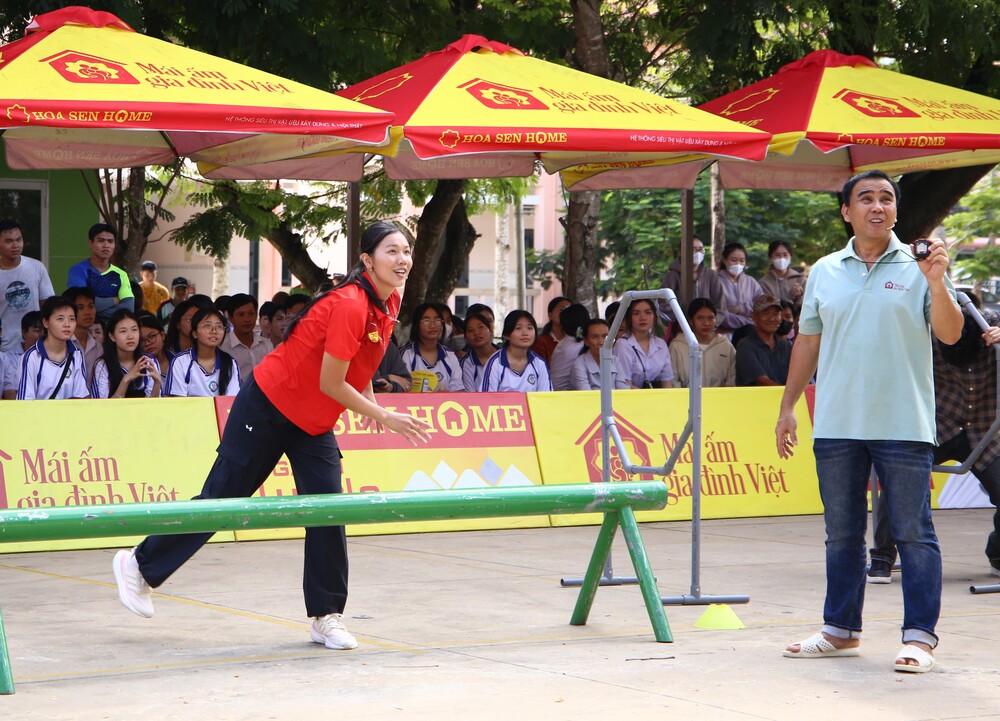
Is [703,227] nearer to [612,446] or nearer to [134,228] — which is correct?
[134,228]

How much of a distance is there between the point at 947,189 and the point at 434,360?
7.52 meters

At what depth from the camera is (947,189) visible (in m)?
16.3

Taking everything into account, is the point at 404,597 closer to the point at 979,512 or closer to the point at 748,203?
the point at 979,512

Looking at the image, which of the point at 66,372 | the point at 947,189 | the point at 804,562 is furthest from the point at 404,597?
the point at 947,189

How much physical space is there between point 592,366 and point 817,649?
236 inches

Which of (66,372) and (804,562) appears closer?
(804,562)

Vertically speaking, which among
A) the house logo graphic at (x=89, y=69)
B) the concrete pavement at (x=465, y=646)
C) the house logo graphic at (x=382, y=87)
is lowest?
the concrete pavement at (x=465, y=646)

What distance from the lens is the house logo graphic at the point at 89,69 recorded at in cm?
932

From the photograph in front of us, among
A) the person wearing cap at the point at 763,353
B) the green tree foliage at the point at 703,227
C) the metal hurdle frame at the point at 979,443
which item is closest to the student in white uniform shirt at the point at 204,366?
the person wearing cap at the point at 763,353

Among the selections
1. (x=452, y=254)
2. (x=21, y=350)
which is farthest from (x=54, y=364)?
(x=452, y=254)

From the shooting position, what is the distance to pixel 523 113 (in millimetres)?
10430

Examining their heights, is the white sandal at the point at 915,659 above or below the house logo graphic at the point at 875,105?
below

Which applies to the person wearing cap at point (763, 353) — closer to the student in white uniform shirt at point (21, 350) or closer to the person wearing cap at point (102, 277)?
the person wearing cap at point (102, 277)

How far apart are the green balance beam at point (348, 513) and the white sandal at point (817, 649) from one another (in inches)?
22.8
